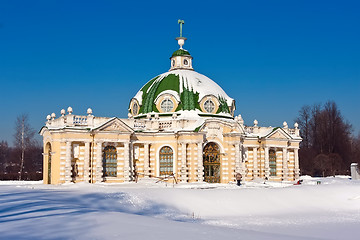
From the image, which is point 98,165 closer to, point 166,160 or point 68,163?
point 68,163

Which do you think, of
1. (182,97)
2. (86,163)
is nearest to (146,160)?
(86,163)

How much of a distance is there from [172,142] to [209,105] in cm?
637

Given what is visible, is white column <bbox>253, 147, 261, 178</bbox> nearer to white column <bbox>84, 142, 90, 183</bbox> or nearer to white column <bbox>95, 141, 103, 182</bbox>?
white column <bbox>95, 141, 103, 182</bbox>

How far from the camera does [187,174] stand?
39344 mm

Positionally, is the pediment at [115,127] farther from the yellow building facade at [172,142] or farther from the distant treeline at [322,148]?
the distant treeline at [322,148]

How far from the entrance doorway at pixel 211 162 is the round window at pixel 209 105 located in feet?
14.5

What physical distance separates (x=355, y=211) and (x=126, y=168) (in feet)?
66.5

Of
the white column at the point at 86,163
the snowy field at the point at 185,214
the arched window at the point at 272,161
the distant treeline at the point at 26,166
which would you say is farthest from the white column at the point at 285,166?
the distant treeline at the point at 26,166

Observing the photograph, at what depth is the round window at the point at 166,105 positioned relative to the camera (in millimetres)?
43281

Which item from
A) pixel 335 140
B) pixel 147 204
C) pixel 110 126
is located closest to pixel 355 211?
pixel 147 204

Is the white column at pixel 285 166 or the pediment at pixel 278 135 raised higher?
the pediment at pixel 278 135

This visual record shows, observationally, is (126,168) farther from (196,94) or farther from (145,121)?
(196,94)

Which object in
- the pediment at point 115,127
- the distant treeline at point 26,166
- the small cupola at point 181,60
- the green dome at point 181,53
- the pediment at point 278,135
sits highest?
the green dome at point 181,53

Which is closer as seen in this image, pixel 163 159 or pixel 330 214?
pixel 330 214
